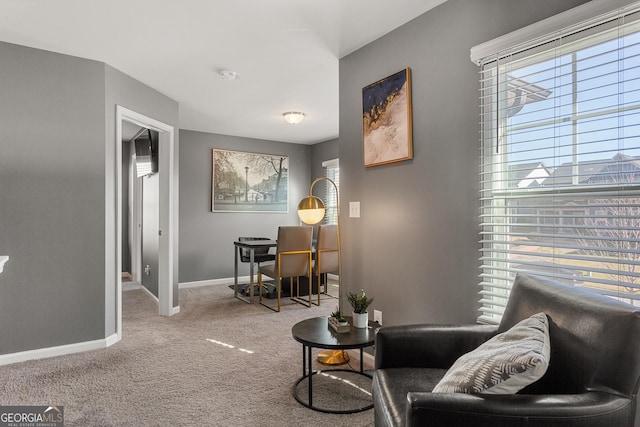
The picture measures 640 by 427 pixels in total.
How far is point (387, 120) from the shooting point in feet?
8.74

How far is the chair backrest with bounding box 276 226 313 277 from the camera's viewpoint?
4469 mm

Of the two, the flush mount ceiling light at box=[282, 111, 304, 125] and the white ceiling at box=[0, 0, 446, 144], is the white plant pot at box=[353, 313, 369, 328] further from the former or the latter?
the flush mount ceiling light at box=[282, 111, 304, 125]

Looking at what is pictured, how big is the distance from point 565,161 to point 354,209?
155cm

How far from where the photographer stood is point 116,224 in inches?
135

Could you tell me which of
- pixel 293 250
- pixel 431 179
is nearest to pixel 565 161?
pixel 431 179

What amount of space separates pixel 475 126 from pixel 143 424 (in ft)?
8.06

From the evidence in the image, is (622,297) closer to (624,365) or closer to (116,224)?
(624,365)

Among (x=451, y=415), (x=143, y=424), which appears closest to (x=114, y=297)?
(x=143, y=424)

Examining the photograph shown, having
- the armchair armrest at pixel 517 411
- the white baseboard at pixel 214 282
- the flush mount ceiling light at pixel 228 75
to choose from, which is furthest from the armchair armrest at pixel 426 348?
the white baseboard at pixel 214 282

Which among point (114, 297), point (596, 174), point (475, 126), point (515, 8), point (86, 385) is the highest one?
point (515, 8)

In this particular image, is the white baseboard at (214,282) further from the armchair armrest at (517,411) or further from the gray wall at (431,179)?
the armchair armrest at (517,411)

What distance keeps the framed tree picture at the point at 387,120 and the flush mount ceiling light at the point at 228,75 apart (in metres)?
1.33

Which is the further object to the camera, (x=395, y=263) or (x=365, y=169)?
(x=365, y=169)

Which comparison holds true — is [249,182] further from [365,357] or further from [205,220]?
[365,357]
